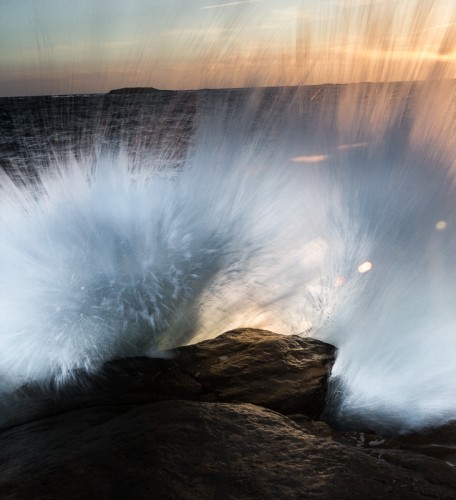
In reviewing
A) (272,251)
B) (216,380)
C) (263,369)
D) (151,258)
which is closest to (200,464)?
(216,380)

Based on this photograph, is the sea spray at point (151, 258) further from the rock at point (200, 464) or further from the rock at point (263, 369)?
the rock at point (200, 464)

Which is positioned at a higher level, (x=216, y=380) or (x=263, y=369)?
(x=263, y=369)

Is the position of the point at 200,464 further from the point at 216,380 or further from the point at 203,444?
the point at 216,380

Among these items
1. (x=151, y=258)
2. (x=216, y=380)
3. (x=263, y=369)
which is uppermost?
(x=151, y=258)

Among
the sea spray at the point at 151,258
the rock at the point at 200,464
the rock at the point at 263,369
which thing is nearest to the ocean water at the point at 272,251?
the sea spray at the point at 151,258

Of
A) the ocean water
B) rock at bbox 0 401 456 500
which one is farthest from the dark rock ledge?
the ocean water

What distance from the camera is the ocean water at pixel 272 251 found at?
4301 mm

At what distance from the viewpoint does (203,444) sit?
8.29ft

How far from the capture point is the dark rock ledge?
2246 mm

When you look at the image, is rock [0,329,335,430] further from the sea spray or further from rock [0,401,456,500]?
rock [0,401,456,500]

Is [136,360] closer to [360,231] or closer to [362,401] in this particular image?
[362,401]

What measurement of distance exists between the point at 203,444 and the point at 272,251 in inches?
151

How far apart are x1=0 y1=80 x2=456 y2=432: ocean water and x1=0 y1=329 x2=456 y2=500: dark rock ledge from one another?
39 centimetres

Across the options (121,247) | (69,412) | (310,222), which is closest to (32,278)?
(121,247)
